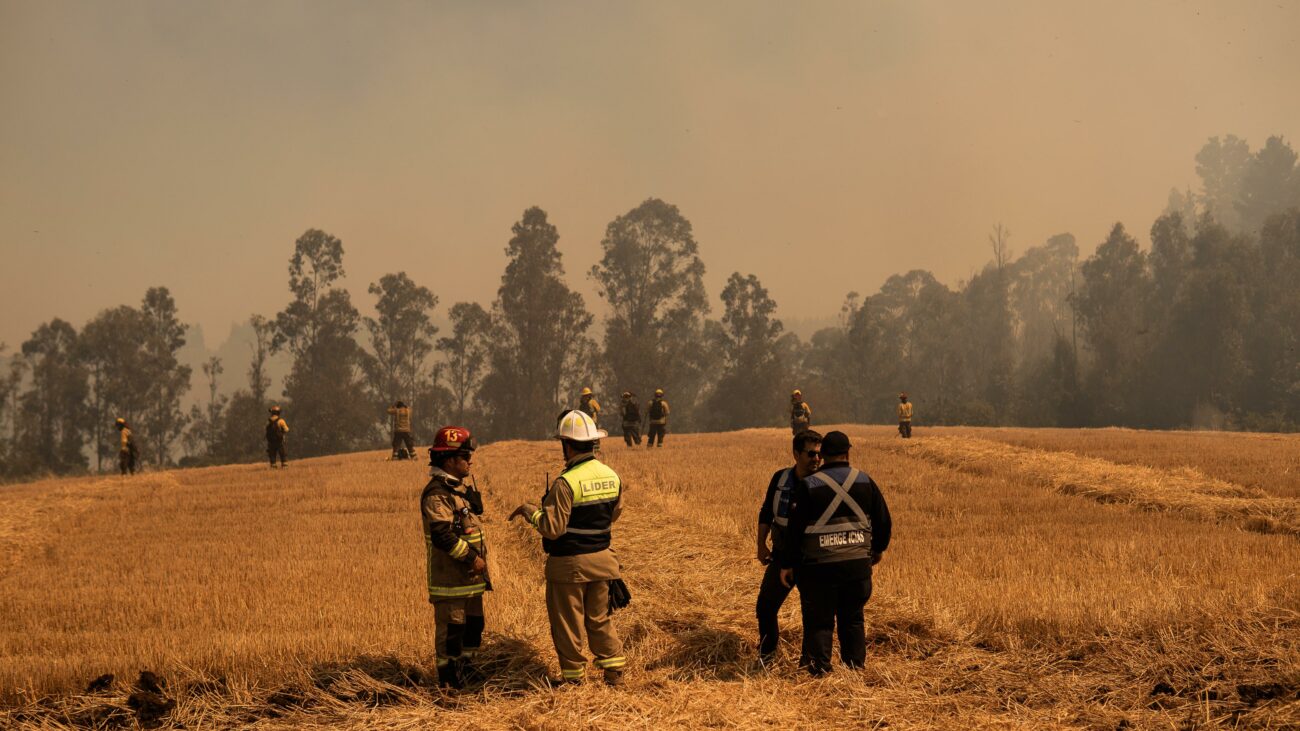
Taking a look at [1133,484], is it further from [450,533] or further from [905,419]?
[450,533]

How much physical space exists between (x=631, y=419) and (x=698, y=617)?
22892 mm

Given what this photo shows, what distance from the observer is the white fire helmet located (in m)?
7.33

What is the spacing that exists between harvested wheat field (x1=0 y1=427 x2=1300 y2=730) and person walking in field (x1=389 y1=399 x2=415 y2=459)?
9594 millimetres

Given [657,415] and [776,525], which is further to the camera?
[657,415]

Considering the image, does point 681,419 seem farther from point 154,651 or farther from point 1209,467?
point 154,651

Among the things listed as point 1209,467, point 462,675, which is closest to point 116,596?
point 462,675

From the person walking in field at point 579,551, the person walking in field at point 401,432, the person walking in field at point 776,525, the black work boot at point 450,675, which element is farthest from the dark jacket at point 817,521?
the person walking in field at point 401,432

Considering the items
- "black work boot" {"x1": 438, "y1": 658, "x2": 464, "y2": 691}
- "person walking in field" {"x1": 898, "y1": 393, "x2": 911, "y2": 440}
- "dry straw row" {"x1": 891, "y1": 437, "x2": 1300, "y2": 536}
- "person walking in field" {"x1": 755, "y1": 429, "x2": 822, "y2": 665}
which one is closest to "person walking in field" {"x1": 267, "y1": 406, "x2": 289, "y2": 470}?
"dry straw row" {"x1": 891, "y1": 437, "x2": 1300, "y2": 536}

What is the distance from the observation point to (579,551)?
24.0 ft

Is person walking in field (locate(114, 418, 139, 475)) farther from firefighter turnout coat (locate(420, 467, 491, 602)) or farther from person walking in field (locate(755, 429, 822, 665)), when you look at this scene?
person walking in field (locate(755, 429, 822, 665))

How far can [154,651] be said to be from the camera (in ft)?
30.2

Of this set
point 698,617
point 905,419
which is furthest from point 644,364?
point 698,617

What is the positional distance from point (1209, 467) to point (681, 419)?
188ft

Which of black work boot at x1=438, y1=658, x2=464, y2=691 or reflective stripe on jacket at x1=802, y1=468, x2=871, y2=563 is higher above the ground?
reflective stripe on jacket at x1=802, y1=468, x2=871, y2=563
